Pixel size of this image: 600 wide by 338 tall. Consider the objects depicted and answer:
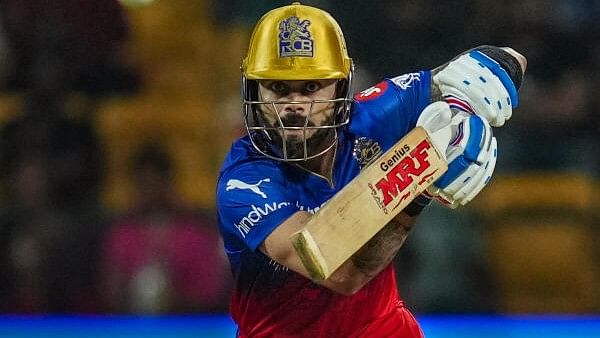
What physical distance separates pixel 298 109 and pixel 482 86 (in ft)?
1.37

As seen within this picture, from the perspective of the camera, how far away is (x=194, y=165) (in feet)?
15.8

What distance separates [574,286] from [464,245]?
0.46m

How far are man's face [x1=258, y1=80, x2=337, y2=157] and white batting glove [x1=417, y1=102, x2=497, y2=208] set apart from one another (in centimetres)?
26

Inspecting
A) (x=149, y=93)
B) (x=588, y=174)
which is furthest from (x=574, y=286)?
(x=149, y=93)

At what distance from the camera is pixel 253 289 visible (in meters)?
2.80

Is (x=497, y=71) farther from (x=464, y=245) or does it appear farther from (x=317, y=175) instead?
(x=464, y=245)

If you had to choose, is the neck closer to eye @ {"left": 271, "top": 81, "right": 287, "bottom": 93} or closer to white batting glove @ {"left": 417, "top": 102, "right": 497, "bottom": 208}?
eye @ {"left": 271, "top": 81, "right": 287, "bottom": 93}

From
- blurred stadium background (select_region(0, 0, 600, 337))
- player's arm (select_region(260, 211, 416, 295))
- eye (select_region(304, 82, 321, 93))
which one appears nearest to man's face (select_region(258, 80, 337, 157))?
eye (select_region(304, 82, 321, 93))

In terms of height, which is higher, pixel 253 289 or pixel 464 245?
pixel 253 289

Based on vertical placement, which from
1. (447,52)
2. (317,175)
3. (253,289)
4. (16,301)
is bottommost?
(16,301)

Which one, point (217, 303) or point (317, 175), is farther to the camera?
point (217, 303)

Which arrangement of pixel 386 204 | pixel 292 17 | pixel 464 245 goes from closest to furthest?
pixel 386 204 < pixel 292 17 < pixel 464 245

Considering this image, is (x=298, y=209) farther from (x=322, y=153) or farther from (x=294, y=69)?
(x=294, y=69)

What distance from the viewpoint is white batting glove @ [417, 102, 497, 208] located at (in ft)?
7.91
